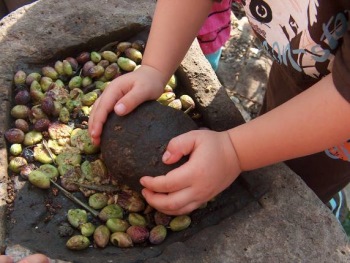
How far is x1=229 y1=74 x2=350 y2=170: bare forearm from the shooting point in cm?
88

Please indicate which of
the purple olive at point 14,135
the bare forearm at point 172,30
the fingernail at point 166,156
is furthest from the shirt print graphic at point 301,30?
the purple olive at point 14,135

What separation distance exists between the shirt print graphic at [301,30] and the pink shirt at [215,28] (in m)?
0.42

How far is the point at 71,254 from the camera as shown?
1.02m

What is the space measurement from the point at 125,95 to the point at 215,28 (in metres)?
0.74

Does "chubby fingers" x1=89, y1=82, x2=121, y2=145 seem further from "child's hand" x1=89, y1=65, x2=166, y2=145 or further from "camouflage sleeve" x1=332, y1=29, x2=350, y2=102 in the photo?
"camouflage sleeve" x1=332, y1=29, x2=350, y2=102

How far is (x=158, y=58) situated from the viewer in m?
1.17

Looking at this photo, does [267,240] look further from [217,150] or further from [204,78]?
[204,78]

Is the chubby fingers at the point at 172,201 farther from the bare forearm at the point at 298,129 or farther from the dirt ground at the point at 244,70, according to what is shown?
the dirt ground at the point at 244,70

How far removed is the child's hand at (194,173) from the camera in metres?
0.96

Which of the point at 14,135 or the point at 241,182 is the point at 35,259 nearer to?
the point at 14,135

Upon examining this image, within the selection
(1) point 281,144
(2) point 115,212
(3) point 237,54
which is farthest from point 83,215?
(3) point 237,54

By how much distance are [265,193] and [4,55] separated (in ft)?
2.67

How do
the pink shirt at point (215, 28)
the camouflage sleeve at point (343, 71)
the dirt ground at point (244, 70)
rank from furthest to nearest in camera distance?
the dirt ground at point (244, 70), the pink shirt at point (215, 28), the camouflage sleeve at point (343, 71)

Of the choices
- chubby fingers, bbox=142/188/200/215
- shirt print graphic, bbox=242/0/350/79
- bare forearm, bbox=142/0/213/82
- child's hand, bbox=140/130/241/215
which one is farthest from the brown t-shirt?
chubby fingers, bbox=142/188/200/215
